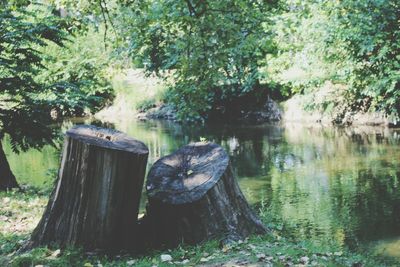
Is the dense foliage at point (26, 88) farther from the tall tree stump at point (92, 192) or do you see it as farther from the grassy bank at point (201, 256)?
the tall tree stump at point (92, 192)

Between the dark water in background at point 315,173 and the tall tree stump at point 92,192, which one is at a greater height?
the tall tree stump at point 92,192

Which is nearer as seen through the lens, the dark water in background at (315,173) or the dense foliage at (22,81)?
the dark water in background at (315,173)

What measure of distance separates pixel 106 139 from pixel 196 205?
1325 mm

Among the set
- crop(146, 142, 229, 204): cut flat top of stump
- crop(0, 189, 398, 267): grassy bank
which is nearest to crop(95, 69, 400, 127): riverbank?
crop(146, 142, 229, 204): cut flat top of stump

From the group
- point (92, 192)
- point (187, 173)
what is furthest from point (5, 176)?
point (92, 192)

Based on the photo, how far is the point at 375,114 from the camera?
2381 cm

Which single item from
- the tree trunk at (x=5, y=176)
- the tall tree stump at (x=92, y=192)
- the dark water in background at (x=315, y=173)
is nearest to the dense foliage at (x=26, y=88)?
the tree trunk at (x=5, y=176)

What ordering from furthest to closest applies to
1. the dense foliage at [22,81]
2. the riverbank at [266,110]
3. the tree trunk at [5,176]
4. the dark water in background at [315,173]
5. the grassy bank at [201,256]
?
the riverbank at [266,110] → the tree trunk at [5,176] → the dense foliage at [22,81] → the dark water in background at [315,173] → the grassy bank at [201,256]

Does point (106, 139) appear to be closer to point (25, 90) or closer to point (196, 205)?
point (196, 205)

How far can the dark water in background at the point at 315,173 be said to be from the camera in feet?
30.3

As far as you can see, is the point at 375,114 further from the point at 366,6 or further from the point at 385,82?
the point at 366,6

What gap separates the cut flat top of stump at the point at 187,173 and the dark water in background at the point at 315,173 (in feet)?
8.48

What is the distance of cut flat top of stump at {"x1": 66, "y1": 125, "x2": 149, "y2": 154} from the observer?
18.5ft

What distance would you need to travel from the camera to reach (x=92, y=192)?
5621mm
